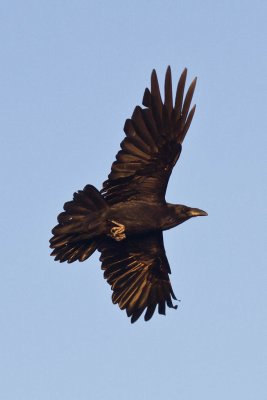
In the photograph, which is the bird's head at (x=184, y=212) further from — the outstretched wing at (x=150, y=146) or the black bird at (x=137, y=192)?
the outstretched wing at (x=150, y=146)

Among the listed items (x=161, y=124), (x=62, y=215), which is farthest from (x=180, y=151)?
(x=62, y=215)

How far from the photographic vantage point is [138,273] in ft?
94.0

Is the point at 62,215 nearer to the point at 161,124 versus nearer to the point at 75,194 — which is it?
the point at 75,194

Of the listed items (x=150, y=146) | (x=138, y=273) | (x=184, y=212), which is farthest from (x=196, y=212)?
(x=138, y=273)

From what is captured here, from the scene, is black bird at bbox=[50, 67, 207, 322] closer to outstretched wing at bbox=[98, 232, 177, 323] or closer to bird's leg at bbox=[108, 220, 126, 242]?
bird's leg at bbox=[108, 220, 126, 242]

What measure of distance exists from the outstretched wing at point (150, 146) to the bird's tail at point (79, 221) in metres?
0.42

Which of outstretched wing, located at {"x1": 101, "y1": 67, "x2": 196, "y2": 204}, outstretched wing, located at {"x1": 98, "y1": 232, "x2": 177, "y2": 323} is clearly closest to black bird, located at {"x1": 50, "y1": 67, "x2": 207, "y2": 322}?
outstretched wing, located at {"x1": 101, "y1": 67, "x2": 196, "y2": 204}

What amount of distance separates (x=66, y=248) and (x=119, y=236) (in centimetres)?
101

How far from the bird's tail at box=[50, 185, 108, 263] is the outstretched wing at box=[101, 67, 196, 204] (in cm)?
42

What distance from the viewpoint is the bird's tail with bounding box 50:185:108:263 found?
26594 millimetres

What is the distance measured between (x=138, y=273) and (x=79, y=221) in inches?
94.6

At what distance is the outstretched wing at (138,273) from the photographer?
28.2m

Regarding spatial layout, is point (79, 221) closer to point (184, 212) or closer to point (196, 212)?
point (184, 212)

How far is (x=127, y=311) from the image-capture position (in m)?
28.7
